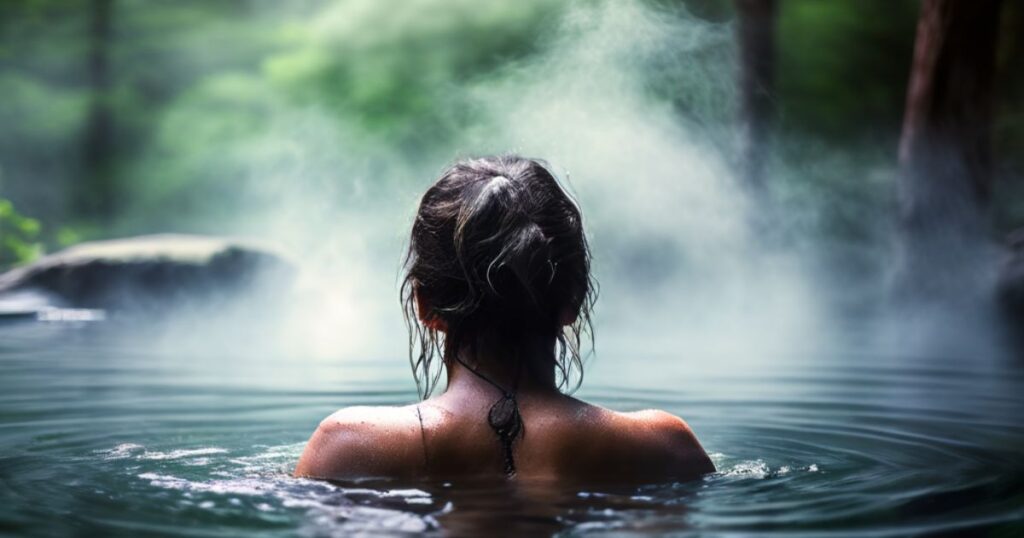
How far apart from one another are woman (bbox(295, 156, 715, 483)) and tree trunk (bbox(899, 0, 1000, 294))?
26.8ft

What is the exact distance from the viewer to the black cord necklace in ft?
6.61

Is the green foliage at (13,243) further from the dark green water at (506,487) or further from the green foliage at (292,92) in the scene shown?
the dark green water at (506,487)

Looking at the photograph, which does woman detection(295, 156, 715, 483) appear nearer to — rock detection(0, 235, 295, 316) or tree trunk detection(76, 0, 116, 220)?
rock detection(0, 235, 295, 316)

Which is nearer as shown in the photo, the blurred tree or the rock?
the blurred tree

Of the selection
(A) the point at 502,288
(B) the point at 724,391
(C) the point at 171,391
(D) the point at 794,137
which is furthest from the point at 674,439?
(D) the point at 794,137

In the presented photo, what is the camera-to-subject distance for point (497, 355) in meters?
2.07

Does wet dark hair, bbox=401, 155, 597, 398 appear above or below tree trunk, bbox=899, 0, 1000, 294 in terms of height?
below

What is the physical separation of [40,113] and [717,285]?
12.3 m

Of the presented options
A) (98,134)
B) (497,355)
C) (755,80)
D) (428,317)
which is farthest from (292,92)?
(497,355)

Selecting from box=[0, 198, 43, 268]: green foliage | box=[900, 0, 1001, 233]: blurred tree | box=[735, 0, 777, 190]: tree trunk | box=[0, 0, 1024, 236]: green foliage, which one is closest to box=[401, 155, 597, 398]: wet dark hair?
A: box=[900, 0, 1001, 233]: blurred tree

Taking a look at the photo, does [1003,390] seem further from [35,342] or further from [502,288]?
[35,342]

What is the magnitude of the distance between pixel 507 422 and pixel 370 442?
269 mm

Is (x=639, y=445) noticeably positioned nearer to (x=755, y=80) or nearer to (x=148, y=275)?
(x=148, y=275)

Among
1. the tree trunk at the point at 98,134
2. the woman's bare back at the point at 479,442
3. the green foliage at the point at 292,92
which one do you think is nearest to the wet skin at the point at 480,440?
the woman's bare back at the point at 479,442
